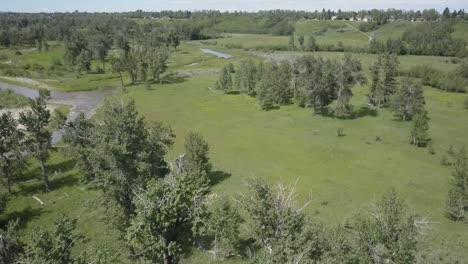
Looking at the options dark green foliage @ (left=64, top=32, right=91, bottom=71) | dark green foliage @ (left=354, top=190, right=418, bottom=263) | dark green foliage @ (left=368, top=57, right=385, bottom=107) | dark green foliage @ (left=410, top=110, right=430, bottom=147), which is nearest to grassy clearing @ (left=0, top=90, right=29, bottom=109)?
dark green foliage @ (left=64, top=32, right=91, bottom=71)

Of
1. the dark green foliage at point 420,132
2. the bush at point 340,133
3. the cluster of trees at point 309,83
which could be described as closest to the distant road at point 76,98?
the cluster of trees at point 309,83

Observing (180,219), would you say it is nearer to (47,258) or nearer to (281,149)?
(47,258)

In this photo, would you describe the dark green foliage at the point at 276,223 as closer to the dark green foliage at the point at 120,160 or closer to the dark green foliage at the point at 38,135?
the dark green foliage at the point at 120,160

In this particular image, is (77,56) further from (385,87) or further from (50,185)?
(385,87)

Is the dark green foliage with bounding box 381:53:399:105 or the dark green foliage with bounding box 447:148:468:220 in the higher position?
the dark green foliage with bounding box 381:53:399:105

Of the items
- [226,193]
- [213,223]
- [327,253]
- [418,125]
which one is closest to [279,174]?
[226,193]

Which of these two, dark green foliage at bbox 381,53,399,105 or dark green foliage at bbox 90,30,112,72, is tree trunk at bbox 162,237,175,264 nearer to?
dark green foliage at bbox 381,53,399,105

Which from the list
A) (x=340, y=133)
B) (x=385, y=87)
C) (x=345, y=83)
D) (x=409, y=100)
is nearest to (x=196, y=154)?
(x=340, y=133)
